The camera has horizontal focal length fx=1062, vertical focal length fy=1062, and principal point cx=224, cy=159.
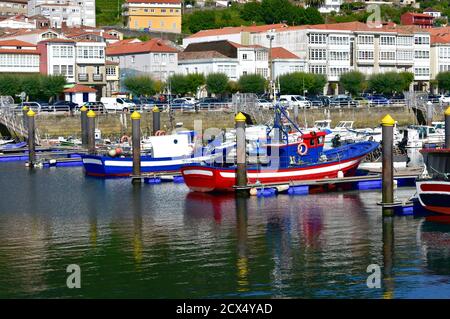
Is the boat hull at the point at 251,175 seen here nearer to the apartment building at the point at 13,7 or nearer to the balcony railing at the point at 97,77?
the balcony railing at the point at 97,77

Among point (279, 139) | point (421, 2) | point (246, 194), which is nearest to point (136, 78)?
point (279, 139)

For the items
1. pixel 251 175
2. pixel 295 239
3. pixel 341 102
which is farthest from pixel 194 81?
pixel 295 239

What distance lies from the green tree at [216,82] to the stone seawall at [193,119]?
56.8 feet

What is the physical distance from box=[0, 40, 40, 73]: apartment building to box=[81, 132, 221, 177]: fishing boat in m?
44.7

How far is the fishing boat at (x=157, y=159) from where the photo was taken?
2242 inches

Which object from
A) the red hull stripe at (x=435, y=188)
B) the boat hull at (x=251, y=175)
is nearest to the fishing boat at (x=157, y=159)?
the boat hull at (x=251, y=175)

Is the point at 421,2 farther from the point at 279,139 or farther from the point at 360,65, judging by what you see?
the point at 279,139

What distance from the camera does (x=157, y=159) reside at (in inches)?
2247

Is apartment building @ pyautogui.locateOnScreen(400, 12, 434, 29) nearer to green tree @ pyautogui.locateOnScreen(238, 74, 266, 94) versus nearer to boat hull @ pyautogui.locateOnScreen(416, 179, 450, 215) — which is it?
green tree @ pyautogui.locateOnScreen(238, 74, 266, 94)

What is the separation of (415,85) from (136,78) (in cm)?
3731

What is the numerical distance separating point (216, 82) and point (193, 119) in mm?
21281

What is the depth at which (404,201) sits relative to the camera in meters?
41.6

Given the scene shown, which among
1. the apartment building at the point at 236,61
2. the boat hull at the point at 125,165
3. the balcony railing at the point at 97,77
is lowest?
the boat hull at the point at 125,165

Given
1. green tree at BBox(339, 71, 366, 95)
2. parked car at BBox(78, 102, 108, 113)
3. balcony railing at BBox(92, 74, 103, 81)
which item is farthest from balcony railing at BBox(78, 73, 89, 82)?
green tree at BBox(339, 71, 366, 95)
